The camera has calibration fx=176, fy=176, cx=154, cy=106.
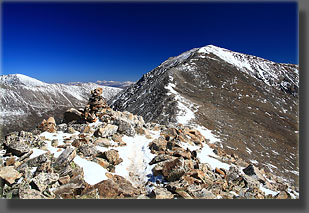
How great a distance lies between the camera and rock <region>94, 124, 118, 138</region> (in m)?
18.8

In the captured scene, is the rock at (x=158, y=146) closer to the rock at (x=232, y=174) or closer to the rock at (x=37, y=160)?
the rock at (x=232, y=174)

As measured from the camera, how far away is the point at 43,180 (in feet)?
33.8

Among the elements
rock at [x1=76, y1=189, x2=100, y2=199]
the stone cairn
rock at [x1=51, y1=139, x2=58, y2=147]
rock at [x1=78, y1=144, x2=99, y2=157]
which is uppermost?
the stone cairn

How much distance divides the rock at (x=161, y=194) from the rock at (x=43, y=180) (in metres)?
5.99

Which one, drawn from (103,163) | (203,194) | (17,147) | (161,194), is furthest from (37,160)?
(203,194)

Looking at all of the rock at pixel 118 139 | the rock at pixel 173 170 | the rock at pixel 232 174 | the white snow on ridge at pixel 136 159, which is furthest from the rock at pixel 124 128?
the rock at pixel 232 174

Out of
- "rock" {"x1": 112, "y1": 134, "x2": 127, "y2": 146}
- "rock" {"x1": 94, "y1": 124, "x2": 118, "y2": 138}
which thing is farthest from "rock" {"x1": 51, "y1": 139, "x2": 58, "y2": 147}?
"rock" {"x1": 112, "y1": 134, "x2": 127, "y2": 146}

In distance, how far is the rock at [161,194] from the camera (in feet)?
33.7

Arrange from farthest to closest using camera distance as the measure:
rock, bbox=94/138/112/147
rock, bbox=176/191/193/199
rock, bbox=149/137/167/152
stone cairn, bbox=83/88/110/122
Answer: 1. stone cairn, bbox=83/88/110/122
2. rock, bbox=149/137/167/152
3. rock, bbox=94/138/112/147
4. rock, bbox=176/191/193/199

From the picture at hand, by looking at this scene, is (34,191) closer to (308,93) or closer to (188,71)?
(308,93)

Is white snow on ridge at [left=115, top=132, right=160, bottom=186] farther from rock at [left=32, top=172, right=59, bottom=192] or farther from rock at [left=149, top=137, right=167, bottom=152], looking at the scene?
rock at [left=32, top=172, right=59, bottom=192]

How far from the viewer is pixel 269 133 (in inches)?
2336

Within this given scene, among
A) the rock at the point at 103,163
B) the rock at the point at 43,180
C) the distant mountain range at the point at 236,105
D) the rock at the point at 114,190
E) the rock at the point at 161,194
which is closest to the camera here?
the rock at the point at 43,180

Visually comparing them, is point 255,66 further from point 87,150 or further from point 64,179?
point 64,179
